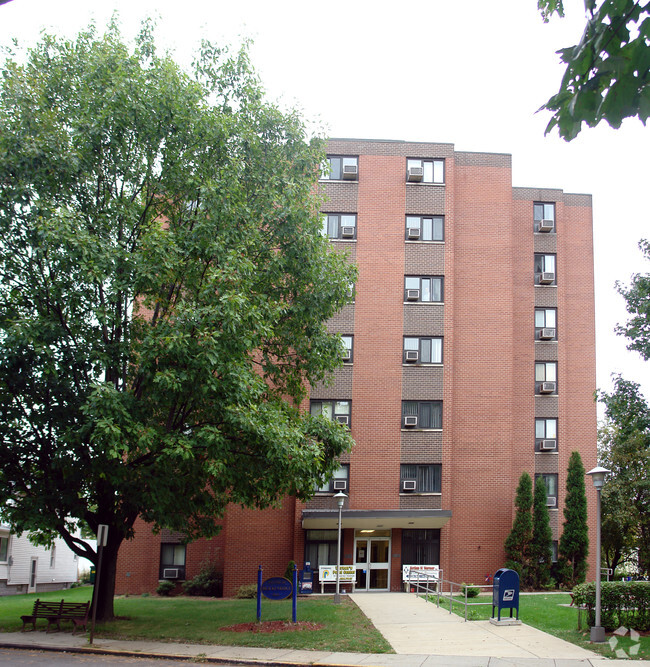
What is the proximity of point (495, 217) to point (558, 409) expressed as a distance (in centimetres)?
927

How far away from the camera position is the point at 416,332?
1243 inches

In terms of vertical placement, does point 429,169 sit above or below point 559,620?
above

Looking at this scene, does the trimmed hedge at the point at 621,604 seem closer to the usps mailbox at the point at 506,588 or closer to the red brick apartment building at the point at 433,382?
the usps mailbox at the point at 506,588

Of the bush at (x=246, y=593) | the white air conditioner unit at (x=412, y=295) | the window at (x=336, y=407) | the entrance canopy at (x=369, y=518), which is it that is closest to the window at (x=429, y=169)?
the white air conditioner unit at (x=412, y=295)

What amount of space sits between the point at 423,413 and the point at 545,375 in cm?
674

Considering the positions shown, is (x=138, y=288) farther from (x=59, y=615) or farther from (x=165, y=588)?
(x=165, y=588)

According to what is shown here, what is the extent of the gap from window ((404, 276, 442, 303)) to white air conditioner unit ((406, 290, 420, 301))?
0.32ft

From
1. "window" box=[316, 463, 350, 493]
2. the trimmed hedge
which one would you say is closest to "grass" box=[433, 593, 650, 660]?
the trimmed hedge

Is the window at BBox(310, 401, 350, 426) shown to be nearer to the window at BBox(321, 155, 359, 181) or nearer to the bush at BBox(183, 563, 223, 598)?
the bush at BBox(183, 563, 223, 598)

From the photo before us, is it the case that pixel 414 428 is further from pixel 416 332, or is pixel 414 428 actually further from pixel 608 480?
pixel 608 480

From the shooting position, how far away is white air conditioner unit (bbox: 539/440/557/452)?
3278 cm

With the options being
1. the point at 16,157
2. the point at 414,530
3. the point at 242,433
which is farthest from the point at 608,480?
the point at 16,157

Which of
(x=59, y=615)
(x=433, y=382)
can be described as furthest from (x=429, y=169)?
(x=59, y=615)

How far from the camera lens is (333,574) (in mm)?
27422
